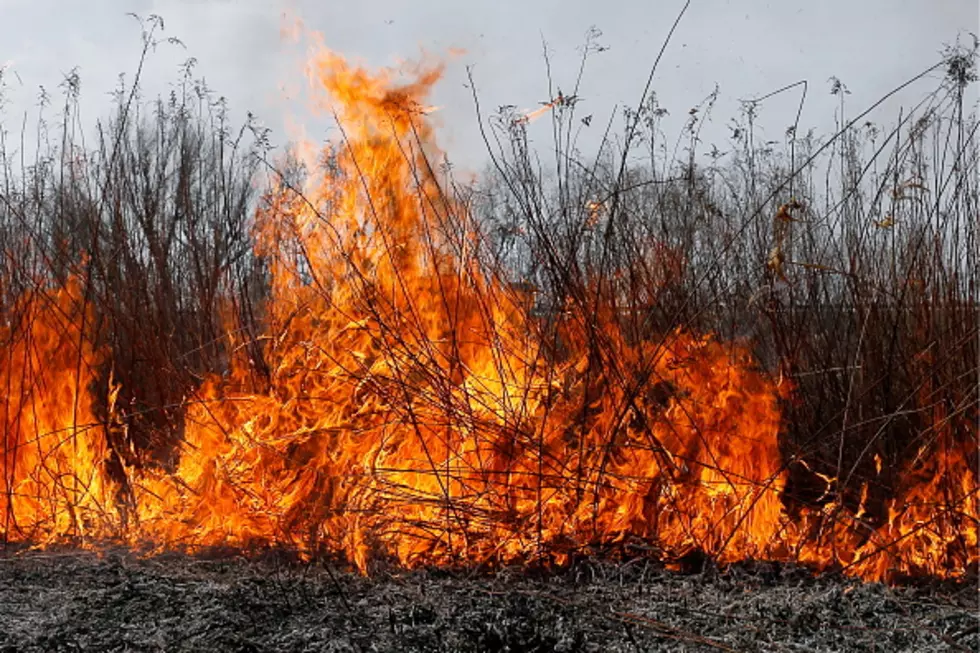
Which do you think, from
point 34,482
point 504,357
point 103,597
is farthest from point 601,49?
point 34,482

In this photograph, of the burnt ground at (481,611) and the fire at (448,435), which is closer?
the burnt ground at (481,611)

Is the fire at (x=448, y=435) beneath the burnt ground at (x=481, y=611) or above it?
above

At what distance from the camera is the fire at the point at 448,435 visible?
119 inches

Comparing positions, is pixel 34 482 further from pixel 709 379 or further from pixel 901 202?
pixel 901 202

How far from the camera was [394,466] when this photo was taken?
10.7 feet

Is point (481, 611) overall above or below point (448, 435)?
below

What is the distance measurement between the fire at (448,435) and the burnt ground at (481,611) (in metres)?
0.18

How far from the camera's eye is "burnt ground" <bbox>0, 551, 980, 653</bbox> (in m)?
2.21

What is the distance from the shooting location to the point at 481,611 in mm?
2387

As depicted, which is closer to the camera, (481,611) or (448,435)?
(481,611)

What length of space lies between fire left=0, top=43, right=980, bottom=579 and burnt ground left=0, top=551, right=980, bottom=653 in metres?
0.18

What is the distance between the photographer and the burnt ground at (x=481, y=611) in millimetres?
2213

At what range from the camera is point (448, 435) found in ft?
10.2

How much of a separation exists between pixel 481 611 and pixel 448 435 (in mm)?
807
